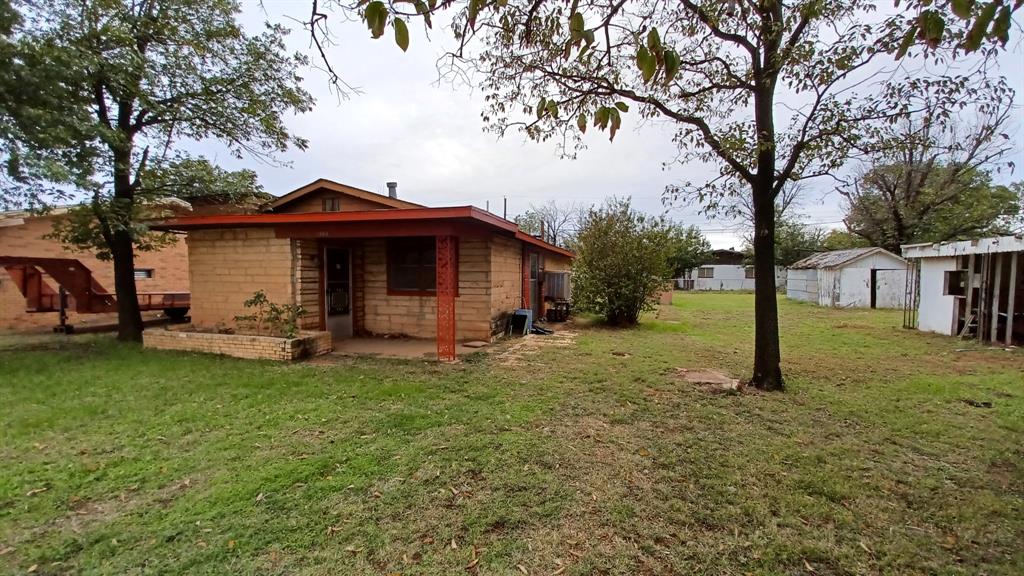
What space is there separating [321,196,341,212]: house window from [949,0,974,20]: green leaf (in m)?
9.75

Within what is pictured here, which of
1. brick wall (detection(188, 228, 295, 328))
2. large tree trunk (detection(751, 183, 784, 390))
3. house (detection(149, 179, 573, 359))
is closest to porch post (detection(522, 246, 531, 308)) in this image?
house (detection(149, 179, 573, 359))

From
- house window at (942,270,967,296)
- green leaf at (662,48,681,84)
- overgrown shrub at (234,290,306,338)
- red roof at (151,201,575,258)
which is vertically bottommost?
overgrown shrub at (234,290,306,338)

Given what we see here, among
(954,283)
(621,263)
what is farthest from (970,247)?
(621,263)

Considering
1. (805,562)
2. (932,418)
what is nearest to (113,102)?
(805,562)

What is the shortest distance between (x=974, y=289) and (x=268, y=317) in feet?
49.2

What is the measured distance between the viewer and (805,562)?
2.22m

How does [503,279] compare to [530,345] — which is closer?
[530,345]

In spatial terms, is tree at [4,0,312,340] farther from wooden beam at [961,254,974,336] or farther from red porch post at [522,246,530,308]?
wooden beam at [961,254,974,336]

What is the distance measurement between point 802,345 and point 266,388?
967cm

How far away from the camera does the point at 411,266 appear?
900 cm

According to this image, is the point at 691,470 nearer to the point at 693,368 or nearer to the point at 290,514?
the point at 290,514

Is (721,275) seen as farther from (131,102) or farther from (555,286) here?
(131,102)

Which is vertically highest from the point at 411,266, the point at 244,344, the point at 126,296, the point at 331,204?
the point at 331,204

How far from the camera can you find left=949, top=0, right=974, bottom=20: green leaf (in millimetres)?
1669
